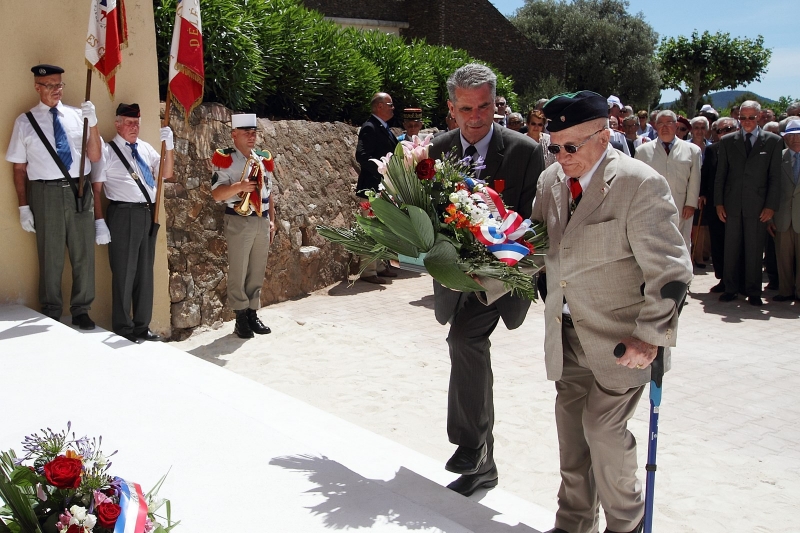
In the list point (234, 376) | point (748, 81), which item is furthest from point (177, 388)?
point (748, 81)

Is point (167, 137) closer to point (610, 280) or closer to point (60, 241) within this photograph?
point (60, 241)

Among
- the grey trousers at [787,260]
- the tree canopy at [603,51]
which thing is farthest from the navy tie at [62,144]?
the tree canopy at [603,51]

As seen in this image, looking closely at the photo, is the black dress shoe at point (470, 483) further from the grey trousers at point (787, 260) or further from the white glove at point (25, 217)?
the grey trousers at point (787, 260)

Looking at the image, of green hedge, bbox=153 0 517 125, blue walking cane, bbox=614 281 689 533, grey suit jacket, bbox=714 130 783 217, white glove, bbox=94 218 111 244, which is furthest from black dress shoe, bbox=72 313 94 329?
grey suit jacket, bbox=714 130 783 217

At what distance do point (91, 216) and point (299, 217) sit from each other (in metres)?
3.50

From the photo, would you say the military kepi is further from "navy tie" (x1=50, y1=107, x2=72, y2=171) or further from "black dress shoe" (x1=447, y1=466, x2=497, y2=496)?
"black dress shoe" (x1=447, y1=466, x2=497, y2=496)

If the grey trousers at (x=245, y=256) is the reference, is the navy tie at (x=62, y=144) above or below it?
above

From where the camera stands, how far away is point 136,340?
6.85 m

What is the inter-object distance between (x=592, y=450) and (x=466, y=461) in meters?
0.83

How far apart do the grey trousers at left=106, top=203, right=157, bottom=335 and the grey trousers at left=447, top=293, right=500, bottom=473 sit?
3.93m

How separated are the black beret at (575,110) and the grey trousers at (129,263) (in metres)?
4.64

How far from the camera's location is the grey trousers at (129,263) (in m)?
6.75

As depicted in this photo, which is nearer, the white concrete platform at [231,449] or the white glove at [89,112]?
the white concrete platform at [231,449]

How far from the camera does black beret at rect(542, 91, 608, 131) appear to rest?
3.24 meters
